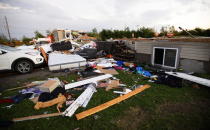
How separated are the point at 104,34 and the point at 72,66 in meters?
15.9

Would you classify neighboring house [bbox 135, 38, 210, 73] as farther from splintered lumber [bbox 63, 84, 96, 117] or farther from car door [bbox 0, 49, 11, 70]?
car door [bbox 0, 49, 11, 70]

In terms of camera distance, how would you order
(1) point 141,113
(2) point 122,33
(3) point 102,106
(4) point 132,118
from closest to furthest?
(4) point 132,118, (1) point 141,113, (3) point 102,106, (2) point 122,33

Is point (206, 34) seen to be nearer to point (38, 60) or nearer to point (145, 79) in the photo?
point (145, 79)

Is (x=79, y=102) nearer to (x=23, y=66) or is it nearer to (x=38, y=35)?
(x=23, y=66)

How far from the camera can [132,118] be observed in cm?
252

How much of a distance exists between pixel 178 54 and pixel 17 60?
925cm

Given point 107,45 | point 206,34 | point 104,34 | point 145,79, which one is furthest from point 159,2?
point 104,34

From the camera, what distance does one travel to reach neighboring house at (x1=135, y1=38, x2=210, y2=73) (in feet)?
15.8

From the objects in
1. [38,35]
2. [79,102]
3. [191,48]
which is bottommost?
[79,102]

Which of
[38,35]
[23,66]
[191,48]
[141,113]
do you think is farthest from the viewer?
[38,35]

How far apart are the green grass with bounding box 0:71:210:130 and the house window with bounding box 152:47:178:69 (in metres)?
2.46

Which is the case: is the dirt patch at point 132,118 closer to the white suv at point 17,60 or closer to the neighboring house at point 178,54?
the neighboring house at point 178,54

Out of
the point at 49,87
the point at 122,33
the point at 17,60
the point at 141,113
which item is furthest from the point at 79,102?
the point at 122,33

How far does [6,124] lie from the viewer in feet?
7.55
